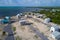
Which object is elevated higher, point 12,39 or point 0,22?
point 12,39

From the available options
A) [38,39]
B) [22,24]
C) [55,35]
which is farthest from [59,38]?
[22,24]

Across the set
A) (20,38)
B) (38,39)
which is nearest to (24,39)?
(20,38)

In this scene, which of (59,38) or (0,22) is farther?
(0,22)

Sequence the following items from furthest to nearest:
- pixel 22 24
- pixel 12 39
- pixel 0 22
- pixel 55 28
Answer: pixel 0 22
pixel 22 24
pixel 55 28
pixel 12 39

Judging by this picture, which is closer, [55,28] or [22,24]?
[55,28]

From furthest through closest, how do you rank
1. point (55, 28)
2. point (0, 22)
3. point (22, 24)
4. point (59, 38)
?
1. point (0, 22)
2. point (22, 24)
3. point (55, 28)
4. point (59, 38)

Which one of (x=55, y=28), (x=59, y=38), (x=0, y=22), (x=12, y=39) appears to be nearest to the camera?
(x=59, y=38)

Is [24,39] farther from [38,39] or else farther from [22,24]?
[22,24]

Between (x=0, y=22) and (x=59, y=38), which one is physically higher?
(x=59, y=38)

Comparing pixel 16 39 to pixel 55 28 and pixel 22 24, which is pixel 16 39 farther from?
pixel 22 24
